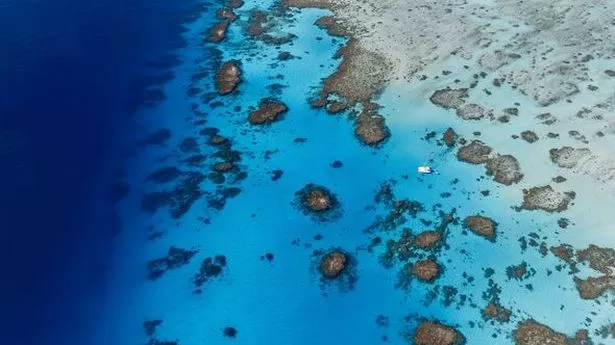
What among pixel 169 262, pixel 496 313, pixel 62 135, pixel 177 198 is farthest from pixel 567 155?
pixel 62 135

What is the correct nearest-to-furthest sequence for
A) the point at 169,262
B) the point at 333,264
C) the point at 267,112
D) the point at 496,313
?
the point at 496,313 < the point at 333,264 < the point at 169,262 < the point at 267,112

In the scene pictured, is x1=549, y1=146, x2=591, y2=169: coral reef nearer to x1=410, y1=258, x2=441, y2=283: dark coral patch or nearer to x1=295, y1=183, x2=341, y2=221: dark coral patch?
x1=410, y1=258, x2=441, y2=283: dark coral patch

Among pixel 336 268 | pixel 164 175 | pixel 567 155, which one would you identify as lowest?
pixel 336 268

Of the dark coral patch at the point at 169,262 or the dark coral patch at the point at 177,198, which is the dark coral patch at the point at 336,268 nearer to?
the dark coral patch at the point at 169,262

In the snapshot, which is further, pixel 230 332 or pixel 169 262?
pixel 169 262

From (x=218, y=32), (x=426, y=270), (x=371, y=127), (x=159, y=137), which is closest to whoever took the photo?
(x=426, y=270)

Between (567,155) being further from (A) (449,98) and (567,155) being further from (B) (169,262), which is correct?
(B) (169,262)

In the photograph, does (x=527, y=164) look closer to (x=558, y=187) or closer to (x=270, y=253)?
(x=558, y=187)

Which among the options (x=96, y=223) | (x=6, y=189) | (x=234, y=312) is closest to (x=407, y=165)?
(x=234, y=312)

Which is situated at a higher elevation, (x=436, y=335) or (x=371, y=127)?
(x=371, y=127)
